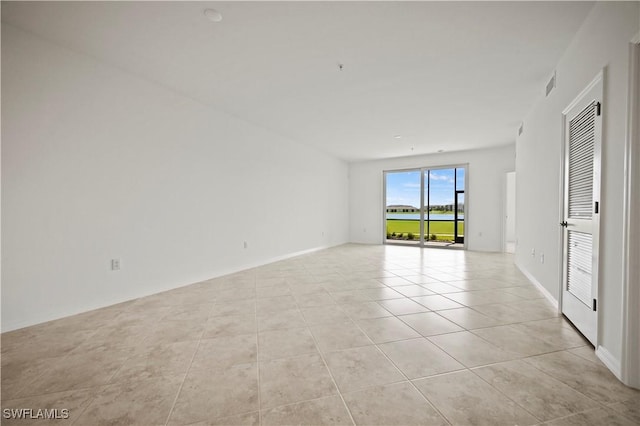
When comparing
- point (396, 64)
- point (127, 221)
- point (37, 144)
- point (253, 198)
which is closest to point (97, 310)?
point (127, 221)

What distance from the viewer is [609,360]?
1.79 meters

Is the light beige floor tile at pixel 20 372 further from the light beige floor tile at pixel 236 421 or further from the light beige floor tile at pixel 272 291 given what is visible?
the light beige floor tile at pixel 272 291

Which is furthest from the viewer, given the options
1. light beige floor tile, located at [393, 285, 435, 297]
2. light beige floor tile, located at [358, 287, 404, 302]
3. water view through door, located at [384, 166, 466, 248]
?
water view through door, located at [384, 166, 466, 248]

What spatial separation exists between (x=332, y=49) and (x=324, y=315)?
2721mm

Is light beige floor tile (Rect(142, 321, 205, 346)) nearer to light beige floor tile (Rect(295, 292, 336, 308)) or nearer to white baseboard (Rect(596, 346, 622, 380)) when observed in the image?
light beige floor tile (Rect(295, 292, 336, 308))

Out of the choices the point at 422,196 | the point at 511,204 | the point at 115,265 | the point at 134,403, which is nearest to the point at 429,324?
the point at 134,403

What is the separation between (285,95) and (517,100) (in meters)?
3.43

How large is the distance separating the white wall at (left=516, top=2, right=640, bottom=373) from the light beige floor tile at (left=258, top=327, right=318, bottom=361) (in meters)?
2.06

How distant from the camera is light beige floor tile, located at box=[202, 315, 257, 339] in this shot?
2.38 metres

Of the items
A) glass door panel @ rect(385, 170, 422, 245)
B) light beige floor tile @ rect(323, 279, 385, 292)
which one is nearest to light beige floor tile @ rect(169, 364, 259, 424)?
light beige floor tile @ rect(323, 279, 385, 292)

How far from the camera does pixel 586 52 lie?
2266 mm

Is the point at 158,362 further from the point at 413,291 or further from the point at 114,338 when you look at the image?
the point at 413,291

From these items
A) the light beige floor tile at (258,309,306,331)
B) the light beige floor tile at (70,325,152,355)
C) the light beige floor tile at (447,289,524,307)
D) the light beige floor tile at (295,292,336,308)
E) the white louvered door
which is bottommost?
the light beige floor tile at (295,292,336,308)

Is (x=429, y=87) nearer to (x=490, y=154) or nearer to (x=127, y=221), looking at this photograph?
(x=127, y=221)
